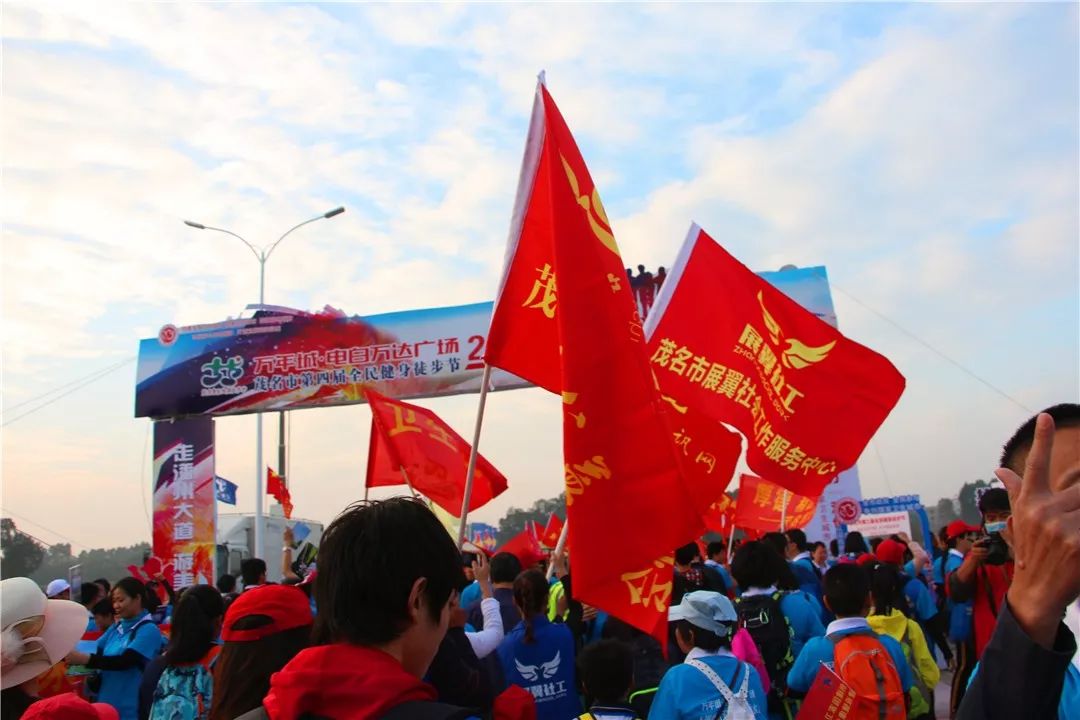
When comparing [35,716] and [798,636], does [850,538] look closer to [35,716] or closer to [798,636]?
[798,636]

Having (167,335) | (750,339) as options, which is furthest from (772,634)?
(167,335)

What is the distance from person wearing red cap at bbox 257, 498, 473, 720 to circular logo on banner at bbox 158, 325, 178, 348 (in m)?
19.2

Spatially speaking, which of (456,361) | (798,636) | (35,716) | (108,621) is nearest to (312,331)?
(456,361)

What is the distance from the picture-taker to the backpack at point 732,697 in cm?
374

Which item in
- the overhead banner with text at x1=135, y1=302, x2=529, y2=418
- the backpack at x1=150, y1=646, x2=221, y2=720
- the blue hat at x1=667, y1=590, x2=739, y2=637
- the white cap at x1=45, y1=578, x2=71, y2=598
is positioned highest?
the overhead banner with text at x1=135, y1=302, x2=529, y2=418

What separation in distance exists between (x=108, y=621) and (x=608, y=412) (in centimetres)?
511

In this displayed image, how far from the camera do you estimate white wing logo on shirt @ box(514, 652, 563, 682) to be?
467 cm

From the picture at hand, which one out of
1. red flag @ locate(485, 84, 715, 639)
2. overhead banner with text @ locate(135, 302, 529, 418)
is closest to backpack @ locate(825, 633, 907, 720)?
red flag @ locate(485, 84, 715, 639)

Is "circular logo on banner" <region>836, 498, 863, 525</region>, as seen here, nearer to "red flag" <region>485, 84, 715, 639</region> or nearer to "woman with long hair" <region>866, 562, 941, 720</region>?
"woman with long hair" <region>866, 562, 941, 720</region>

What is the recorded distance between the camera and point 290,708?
1728mm

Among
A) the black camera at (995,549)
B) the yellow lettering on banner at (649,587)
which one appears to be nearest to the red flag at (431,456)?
the yellow lettering on banner at (649,587)

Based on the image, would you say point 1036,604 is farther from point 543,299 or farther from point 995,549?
point 995,549

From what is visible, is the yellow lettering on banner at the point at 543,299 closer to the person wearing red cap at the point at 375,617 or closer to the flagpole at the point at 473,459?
the flagpole at the point at 473,459

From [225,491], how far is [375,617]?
1912 cm
